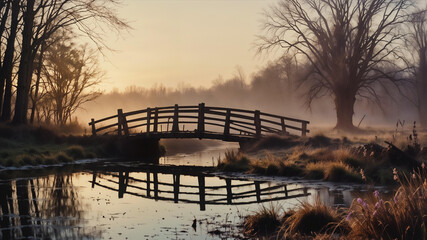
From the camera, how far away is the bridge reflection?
13.5m

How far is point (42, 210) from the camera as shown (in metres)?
12.0

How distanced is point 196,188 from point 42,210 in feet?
16.5

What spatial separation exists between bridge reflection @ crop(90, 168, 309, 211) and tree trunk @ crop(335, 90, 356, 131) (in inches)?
862

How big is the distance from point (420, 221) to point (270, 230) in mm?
2811

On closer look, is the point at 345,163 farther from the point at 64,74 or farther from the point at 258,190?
the point at 64,74

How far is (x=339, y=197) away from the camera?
1305 centimetres

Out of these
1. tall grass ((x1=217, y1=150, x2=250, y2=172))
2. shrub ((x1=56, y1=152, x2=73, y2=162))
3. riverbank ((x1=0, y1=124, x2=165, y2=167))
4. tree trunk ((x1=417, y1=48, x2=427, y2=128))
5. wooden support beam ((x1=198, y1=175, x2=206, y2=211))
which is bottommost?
wooden support beam ((x1=198, y1=175, x2=206, y2=211))

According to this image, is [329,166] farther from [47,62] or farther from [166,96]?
[166,96]

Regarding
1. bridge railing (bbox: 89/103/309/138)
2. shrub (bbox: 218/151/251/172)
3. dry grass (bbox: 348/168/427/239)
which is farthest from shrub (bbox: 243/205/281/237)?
bridge railing (bbox: 89/103/309/138)

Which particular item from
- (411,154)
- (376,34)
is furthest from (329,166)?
(376,34)

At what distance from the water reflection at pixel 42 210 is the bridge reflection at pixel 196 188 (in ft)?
4.70

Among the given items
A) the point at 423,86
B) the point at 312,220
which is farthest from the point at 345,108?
the point at 312,220

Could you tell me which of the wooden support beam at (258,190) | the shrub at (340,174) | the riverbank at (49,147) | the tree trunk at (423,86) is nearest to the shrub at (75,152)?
the riverbank at (49,147)

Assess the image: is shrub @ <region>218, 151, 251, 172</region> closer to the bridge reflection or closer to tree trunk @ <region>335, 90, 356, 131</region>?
the bridge reflection
